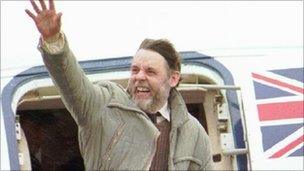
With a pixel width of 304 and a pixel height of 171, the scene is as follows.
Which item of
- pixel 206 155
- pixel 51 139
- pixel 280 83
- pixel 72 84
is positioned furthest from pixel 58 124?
pixel 72 84

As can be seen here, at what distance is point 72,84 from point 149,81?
316mm

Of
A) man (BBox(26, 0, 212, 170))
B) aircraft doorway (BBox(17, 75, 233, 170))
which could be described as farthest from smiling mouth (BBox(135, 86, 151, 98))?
aircraft doorway (BBox(17, 75, 233, 170))

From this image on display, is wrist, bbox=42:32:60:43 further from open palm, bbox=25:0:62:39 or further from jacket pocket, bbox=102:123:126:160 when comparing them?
jacket pocket, bbox=102:123:126:160

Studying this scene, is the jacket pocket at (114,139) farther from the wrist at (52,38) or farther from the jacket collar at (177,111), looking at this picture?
the wrist at (52,38)

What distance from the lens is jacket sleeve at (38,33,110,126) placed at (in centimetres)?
220

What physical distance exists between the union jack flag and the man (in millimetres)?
1267

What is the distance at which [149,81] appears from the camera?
2.45m

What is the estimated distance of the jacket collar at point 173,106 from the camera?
2.38m

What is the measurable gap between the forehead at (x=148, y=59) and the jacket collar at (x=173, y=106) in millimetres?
121

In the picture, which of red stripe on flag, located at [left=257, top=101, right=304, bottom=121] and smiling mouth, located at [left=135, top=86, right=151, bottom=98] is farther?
red stripe on flag, located at [left=257, top=101, right=304, bottom=121]

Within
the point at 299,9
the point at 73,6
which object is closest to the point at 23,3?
the point at 73,6

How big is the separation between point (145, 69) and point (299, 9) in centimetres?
197

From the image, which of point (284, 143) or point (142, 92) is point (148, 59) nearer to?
point (142, 92)

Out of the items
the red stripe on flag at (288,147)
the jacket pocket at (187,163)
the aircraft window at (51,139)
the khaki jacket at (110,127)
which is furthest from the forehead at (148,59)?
the aircraft window at (51,139)
